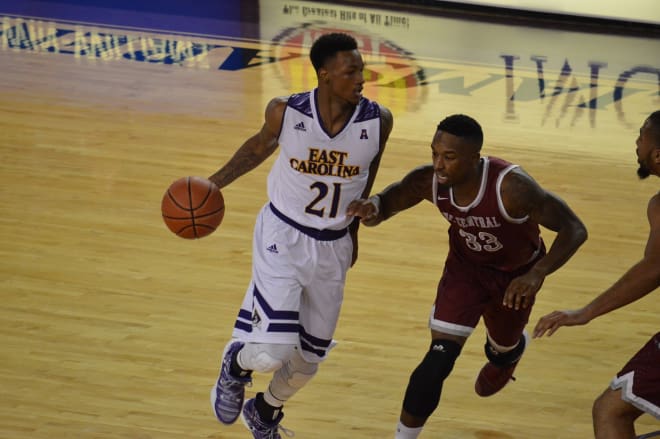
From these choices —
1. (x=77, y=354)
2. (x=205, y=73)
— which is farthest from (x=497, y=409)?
(x=205, y=73)

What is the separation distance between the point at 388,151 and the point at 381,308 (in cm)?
289

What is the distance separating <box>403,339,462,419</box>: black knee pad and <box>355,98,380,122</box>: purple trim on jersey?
1042 mm

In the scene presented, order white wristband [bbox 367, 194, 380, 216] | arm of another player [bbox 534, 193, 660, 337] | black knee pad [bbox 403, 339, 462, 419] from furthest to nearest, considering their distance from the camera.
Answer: white wristband [bbox 367, 194, 380, 216] < black knee pad [bbox 403, 339, 462, 419] < arm of another player [bbox 534, 193, 660, 337]

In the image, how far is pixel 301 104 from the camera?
4.67 m

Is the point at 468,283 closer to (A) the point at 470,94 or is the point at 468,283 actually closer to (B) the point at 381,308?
(B) the point at 381,308

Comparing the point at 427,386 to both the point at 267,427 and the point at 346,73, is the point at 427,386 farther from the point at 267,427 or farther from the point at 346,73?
the point at 346,73

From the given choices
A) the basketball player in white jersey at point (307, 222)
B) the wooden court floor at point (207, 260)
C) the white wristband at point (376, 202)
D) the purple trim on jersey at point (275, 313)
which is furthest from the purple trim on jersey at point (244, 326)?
the white wristband at point (376, 202)

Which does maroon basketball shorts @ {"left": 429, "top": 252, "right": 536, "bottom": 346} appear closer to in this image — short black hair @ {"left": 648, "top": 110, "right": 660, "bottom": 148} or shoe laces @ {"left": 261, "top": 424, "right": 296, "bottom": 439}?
shoe laces @ {"left": 261, "top": 424, "right": 296, "bottom": 439}

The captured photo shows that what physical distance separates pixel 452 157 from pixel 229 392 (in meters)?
1.43

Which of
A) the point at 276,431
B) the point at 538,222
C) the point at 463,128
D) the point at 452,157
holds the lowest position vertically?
the point at 276,431

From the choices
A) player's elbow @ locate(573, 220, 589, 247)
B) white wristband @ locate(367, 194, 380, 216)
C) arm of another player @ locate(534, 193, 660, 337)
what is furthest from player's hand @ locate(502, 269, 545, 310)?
white wristband @ locate(367, 194, 380, 216)

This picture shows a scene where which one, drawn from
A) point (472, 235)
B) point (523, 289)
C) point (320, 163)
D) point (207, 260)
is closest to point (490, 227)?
point (472, 235)

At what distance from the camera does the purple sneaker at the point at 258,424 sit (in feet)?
15.8

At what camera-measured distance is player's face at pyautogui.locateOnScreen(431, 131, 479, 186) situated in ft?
14.4
